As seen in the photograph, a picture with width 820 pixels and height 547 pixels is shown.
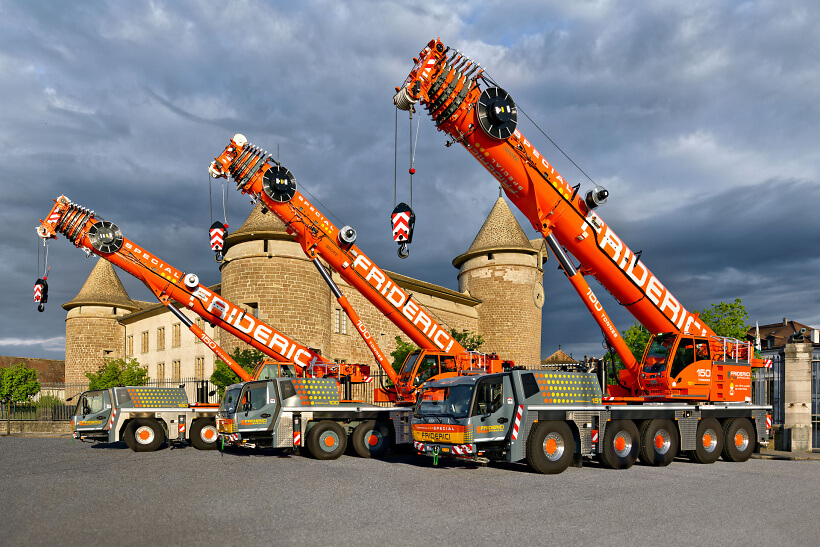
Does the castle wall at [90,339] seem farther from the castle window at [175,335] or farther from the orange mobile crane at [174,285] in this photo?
the orange mobile crane at [174,285]

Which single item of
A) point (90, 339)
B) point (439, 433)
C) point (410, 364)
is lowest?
point (439, 433)

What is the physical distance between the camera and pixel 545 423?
12.8 meters

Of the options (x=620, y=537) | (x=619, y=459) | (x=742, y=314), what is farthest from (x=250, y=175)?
(x=742, y=314)

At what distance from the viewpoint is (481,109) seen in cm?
1386

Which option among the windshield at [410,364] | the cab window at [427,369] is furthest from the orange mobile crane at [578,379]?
the windshield at [410,364]

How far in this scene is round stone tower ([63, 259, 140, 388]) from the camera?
5056cm

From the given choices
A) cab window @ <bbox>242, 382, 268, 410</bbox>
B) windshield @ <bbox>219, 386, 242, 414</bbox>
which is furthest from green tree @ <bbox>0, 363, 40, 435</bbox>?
cab window @ <bbox>242, 382, 268, 410</bbox>

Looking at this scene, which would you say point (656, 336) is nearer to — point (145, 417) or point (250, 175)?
point (250, 175)

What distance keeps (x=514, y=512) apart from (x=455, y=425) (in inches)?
151

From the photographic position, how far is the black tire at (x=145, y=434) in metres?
18.4

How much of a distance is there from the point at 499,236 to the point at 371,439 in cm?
3367

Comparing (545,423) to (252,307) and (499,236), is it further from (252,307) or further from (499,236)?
(499,236)

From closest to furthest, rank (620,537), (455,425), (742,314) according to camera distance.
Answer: (620,537), (455,425), (742,314)

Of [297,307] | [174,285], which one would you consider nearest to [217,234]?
[174,285]
